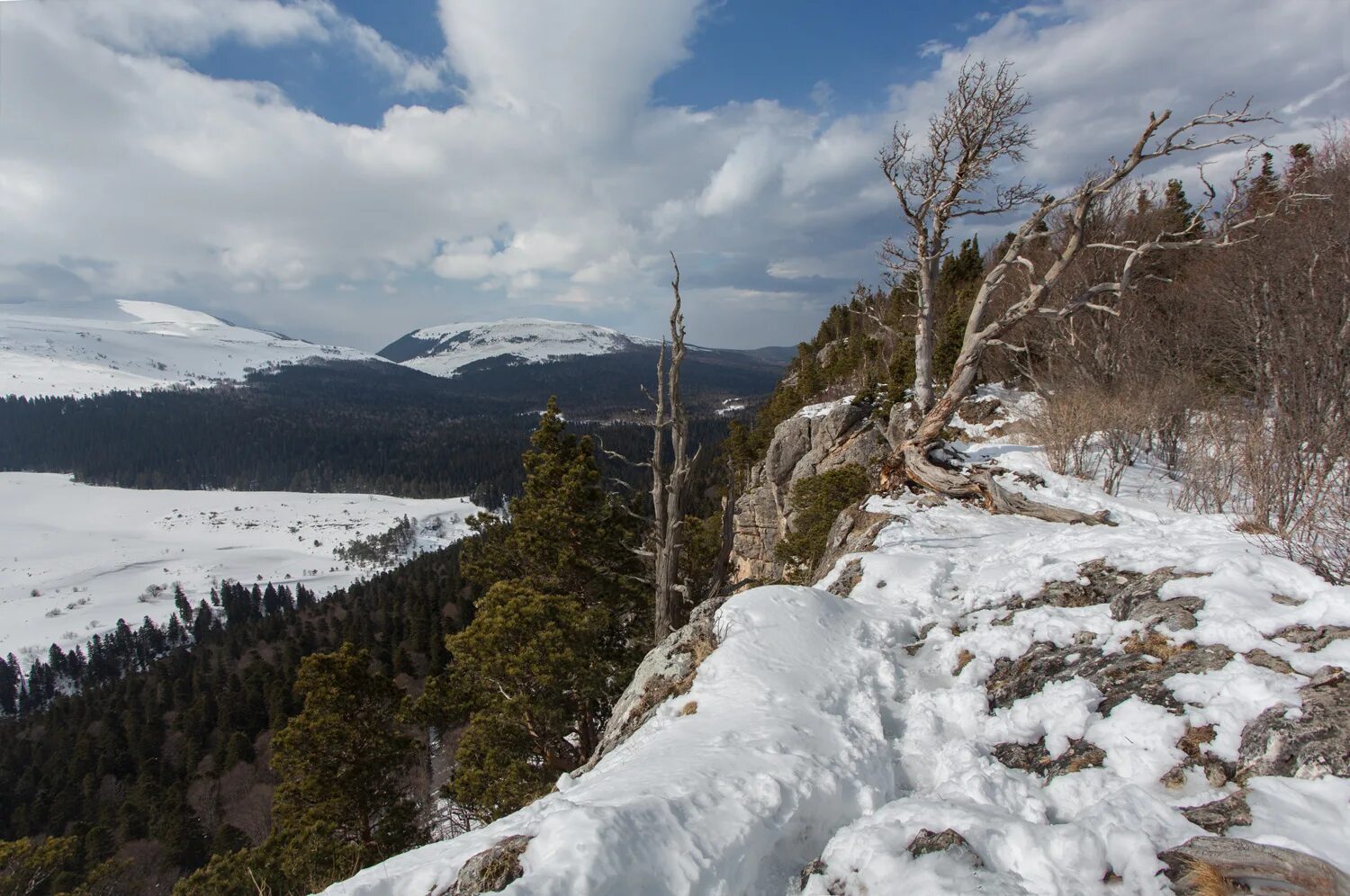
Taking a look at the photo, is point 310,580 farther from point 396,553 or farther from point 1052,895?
point 1052,895

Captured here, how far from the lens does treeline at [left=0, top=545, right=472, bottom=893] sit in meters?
38.7

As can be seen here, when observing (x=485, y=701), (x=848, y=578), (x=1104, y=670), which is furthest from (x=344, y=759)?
(x=1104, y=670)

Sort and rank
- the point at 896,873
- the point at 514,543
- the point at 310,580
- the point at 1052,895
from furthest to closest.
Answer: the point at 310,580 < the point at 514,543 < the point at 896,873 < the point at 1052,895

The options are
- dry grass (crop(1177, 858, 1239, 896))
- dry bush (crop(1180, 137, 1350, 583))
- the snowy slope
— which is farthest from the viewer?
dry bush (crop(1180, 137, 1350, 583))

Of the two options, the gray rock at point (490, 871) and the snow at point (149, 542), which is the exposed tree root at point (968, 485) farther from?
the snow at point (149, 542)

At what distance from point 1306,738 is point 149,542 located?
20149 centimetres

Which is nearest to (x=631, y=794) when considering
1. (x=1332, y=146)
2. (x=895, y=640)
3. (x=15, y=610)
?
(x=895, y=640)

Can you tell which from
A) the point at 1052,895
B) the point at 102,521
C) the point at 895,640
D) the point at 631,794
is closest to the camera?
the point at 1052,895

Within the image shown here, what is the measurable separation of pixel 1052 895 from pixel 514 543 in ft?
45.0

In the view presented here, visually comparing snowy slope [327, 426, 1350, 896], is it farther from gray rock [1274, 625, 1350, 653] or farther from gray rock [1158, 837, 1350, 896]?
gray rock [1158, 837, 1350, 896]

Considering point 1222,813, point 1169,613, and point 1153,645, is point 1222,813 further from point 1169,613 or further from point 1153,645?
point 1169,613

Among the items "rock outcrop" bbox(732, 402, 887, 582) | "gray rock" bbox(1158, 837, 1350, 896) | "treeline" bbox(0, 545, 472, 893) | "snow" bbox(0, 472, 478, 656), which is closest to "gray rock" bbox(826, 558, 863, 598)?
"gray rock" bbox(1158, 837, 1350, 896)

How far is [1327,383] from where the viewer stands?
8523 mm

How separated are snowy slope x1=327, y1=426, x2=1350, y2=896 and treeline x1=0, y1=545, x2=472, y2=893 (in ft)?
39.9
